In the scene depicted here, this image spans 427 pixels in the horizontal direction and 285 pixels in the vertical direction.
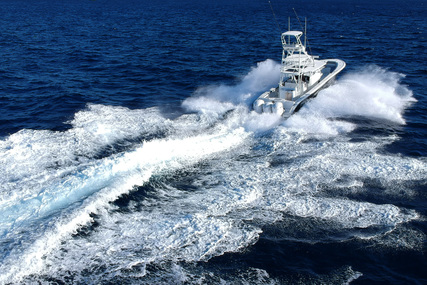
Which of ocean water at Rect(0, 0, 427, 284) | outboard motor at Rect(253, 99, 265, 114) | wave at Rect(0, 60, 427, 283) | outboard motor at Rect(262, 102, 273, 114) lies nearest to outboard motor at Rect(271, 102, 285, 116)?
outboard motor at Rect(262, 102, 273, 114)

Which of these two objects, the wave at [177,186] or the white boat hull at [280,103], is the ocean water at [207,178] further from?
the white boat hull at [280,103]

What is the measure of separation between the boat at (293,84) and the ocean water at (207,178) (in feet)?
2.49

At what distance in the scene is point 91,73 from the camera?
3316 centimetres

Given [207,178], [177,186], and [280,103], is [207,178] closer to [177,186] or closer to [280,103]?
[177,186]

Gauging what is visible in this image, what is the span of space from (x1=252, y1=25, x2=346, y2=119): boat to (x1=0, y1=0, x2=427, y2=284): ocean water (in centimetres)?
76

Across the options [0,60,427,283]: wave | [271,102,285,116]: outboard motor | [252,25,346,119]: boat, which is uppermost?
[252,25,346,119]: boat

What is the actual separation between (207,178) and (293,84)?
11.1 metres

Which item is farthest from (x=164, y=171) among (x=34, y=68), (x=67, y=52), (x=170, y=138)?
(x=67, y=52)

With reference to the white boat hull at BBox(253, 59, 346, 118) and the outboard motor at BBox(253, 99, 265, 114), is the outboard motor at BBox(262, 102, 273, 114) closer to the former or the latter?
the white boat hull at BBox(253, 59, 346, 118)

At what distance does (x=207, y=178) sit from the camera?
16.4m

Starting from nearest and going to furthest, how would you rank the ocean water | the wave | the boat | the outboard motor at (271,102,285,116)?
the ocean water < the wave < the outboard motor at (271,102,285,116) < the boat

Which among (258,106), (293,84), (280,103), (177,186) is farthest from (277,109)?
(177,186)

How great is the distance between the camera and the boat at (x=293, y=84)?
22.7m

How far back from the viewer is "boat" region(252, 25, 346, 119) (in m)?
22.7
